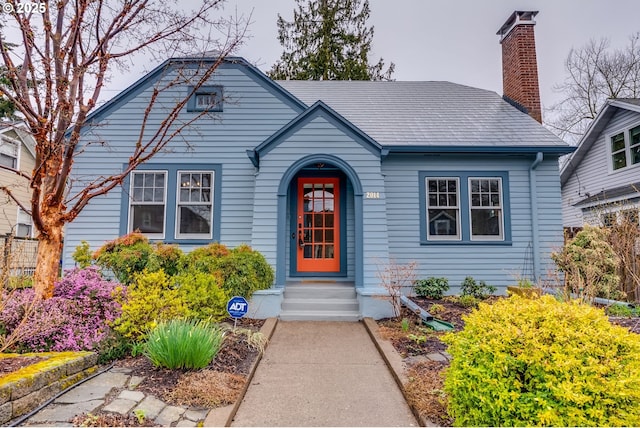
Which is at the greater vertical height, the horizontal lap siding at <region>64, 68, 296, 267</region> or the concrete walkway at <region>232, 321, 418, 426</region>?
the horizontal lap siding at <region>64, 68, 296, 267</region>

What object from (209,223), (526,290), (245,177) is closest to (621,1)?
(526,290)

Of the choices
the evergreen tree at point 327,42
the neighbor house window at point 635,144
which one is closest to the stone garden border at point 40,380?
the neighbor house window at point 635,144

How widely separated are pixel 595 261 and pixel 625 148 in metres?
8.63

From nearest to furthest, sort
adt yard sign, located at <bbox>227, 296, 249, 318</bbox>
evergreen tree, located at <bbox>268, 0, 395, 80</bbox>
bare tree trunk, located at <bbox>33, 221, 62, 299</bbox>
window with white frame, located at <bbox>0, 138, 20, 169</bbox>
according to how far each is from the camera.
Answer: bare tree trunk, located at <bbox>33, 221, 62, 299</bbox>, adt yard sign, located at <bbox>227, 296, 249, 318</bbox>, window with white frame, located at <bbox>0, 138, 20, 169</bbox>, evergreen tree, located at <bbox>268, 0, 395, 80</bbox>

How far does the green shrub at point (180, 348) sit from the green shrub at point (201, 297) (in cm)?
62

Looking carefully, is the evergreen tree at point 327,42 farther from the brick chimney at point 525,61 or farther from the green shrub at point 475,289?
the green shrub at point 475,289

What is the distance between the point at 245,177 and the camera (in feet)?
28.2

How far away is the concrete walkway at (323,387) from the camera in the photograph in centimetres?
322

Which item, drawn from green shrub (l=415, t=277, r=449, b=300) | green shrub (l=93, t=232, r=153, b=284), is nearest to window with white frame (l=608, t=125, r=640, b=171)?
green shrub (l=415, t=277, r=449, b=300)

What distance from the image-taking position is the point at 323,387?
12.7 feet

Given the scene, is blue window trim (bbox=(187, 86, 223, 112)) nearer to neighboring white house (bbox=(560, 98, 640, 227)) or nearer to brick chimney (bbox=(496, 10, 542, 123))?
brick chimney (bbox=(496, 10, 542, 123))

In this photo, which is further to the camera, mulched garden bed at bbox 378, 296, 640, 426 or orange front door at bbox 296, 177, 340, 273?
orange front door at bbox 296, 177, 340, 273

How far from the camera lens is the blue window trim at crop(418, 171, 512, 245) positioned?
8.52 meters

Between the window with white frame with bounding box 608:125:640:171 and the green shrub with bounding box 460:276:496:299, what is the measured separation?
8.71 m
